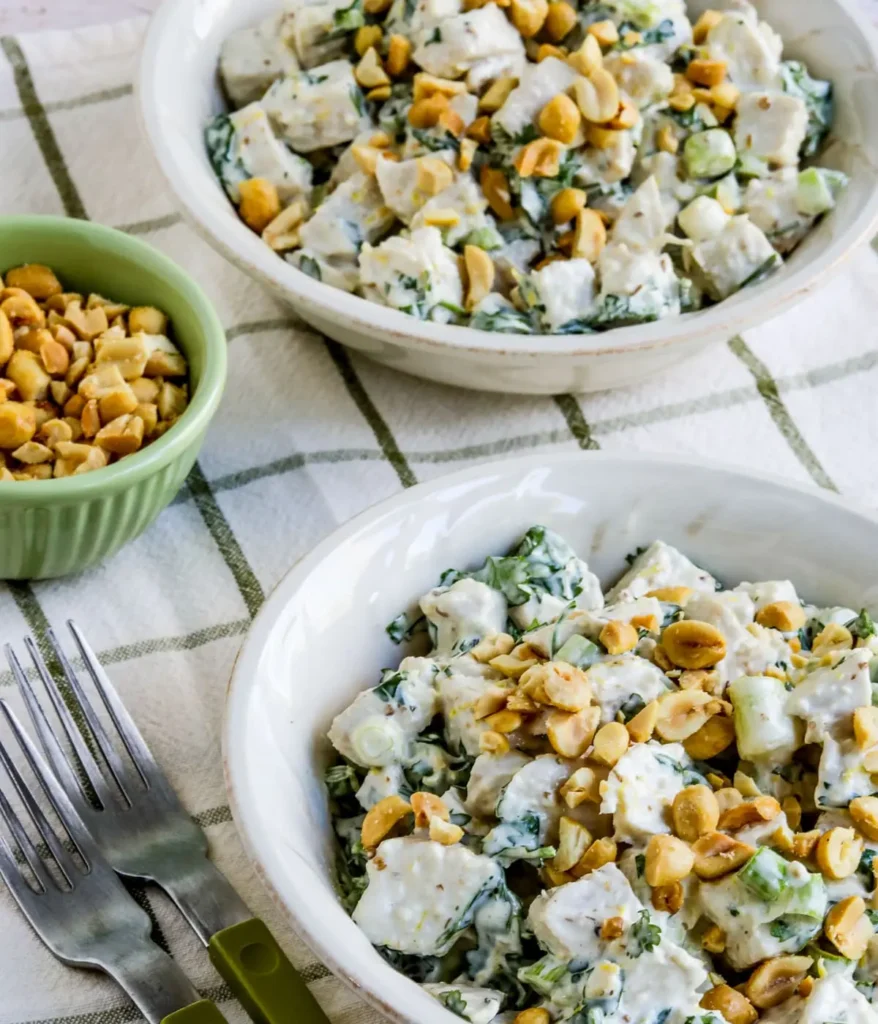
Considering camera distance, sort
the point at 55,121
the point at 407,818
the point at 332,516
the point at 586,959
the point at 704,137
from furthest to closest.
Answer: the point at 55,121, the point at 704,137, the point at 332,516, the point at 407,818, the point at 586,959

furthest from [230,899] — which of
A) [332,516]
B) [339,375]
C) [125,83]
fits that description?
[125,83]

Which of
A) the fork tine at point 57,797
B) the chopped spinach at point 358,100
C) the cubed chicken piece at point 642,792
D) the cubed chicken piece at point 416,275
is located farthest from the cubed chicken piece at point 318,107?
the cubed chicken piece at point 642,792

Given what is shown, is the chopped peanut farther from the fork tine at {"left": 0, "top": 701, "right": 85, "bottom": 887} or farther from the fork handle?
the fork handle

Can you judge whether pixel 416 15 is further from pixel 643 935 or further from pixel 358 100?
pixel 643 935

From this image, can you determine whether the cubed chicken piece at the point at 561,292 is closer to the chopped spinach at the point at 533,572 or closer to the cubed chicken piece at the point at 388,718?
the chopped spinach at the point at 533,572

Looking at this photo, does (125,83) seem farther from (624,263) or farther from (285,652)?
(285,652)

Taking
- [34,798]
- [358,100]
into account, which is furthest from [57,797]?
[358,100]
